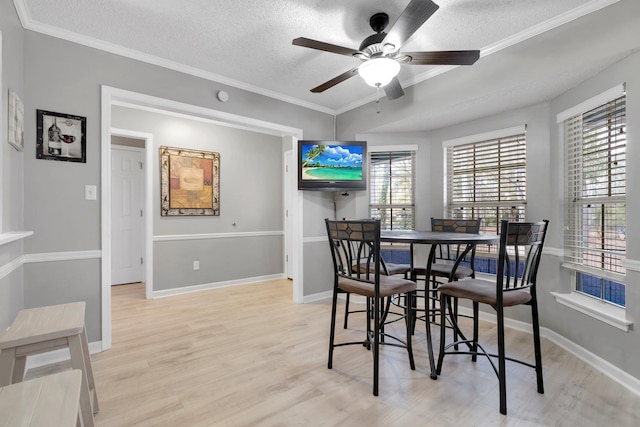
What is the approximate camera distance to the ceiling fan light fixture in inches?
81.4

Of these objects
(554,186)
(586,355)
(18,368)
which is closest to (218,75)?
(18,368)

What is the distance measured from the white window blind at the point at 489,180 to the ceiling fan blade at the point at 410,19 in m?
1.87

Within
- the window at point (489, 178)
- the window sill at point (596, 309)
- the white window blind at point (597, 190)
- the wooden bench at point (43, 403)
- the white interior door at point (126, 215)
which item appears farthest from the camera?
the white interior door at point (126, 215)

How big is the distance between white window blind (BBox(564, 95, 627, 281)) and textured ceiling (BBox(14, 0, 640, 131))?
0.37 m

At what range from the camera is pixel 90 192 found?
2510mm

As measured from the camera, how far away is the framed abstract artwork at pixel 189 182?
419cm

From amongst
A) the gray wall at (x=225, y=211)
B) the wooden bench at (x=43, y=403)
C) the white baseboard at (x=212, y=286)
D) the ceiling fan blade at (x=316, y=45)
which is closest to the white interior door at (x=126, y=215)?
the gray wall at (x=225, y=211)

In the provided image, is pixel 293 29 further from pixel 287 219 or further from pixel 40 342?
pixel 287 219

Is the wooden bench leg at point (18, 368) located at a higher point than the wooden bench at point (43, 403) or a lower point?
lower

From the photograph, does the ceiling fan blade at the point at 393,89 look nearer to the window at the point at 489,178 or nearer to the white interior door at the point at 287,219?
the window at the point at 489,178

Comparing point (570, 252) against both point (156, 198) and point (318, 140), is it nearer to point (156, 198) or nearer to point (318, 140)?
point (318, 140)

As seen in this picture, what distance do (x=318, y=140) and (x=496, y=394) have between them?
3.15m

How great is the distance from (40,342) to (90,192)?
148cm

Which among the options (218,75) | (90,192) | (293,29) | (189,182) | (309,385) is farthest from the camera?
(189,182)
